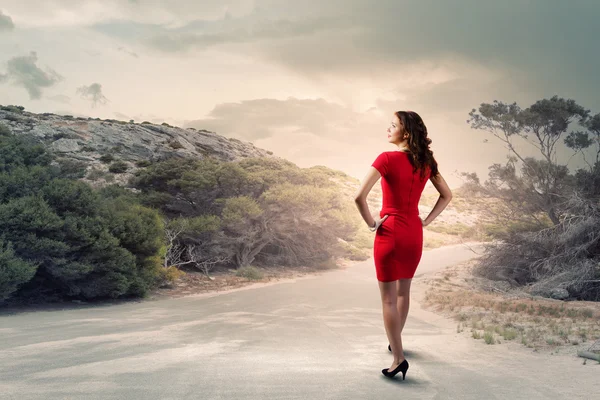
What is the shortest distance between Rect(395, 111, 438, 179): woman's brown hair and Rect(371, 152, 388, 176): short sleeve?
25 cm

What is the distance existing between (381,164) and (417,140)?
1.33ft

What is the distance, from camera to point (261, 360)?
4.75 meters

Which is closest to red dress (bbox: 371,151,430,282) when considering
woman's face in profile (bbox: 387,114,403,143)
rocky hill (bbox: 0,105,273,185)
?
woman's face in profile (bbox: 387,114,403,143)

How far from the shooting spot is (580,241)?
1326 cm

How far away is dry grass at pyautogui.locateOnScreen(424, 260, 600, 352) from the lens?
621 cm

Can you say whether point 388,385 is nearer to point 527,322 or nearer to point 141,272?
point 527,322

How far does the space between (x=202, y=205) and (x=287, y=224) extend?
3859 millimetres

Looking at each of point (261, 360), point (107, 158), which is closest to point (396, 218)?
point (261, 360)

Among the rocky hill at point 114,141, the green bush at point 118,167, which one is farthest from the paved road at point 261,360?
the rocky hill at point 114,141

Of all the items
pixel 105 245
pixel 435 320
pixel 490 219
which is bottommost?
pixel 435 320

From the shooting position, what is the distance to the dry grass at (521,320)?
621 centimetres

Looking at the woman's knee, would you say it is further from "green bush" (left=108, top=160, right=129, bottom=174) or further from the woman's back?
"green bush" (left=108, top=160, right=129, bottom=174)

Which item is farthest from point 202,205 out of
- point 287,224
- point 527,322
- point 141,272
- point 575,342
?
point 575,342

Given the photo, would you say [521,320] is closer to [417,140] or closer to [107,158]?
[417,140]
